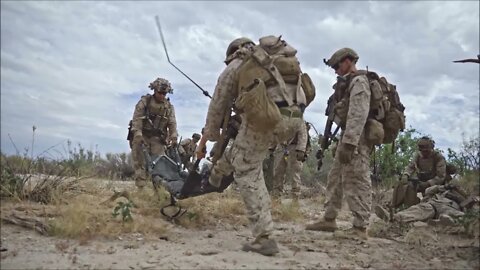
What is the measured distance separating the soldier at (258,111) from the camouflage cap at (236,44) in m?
0.31

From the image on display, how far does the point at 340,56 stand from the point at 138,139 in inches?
149

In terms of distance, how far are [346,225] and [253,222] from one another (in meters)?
2.85

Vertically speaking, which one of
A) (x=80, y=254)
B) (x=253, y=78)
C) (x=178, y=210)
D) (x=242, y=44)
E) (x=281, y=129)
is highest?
(x=242, y=44)

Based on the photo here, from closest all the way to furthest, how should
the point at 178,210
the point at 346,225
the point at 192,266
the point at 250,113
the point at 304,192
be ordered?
the point at 192,266
the point at 250,113
the point at 178,210
the point at 346,225
the point at 304,192

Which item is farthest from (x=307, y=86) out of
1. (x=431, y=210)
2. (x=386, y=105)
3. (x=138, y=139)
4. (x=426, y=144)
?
(x=426, y=144)

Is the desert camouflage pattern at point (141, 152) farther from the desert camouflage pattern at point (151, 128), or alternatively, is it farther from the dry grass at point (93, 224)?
the dry grass at point (93, 224)

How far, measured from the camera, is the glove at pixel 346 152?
16.1 ft

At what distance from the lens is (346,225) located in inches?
256

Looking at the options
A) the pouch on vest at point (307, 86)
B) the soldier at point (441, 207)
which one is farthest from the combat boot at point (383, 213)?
the pouch on vest at point (307, 86)

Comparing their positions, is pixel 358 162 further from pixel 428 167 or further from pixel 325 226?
pixel 428 167

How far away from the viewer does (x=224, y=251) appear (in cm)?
412

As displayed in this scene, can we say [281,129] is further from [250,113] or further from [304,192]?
[304,192]

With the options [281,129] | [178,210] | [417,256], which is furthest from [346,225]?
[281,129]

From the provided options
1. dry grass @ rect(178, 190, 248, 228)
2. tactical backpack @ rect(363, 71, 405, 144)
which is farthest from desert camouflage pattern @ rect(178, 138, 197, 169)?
tactical backpack @ rect(363, 71, 405, 144)
